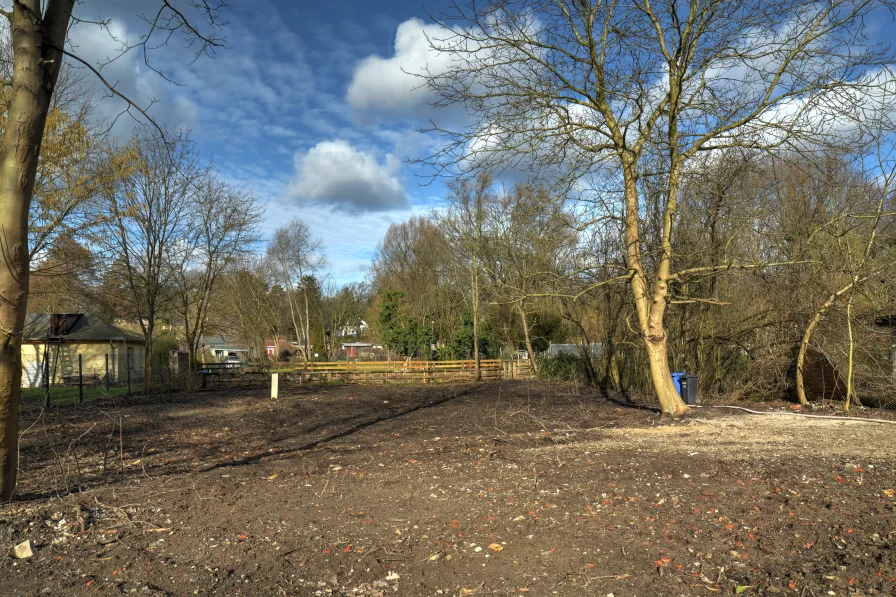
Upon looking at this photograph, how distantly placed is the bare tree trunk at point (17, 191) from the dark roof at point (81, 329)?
29.0 metres

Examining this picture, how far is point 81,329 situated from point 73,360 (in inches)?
66.6

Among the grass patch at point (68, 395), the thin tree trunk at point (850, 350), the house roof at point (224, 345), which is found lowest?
the grass patch at point (68, 395)

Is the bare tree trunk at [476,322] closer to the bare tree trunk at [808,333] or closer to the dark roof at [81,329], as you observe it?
the bare tree trunk at [808,333]

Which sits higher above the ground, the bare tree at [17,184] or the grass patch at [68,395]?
the bare tree at [17,184]

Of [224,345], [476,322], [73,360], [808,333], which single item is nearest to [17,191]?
[808,333]

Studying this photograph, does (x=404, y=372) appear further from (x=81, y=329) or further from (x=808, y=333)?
(x=81, y=329)

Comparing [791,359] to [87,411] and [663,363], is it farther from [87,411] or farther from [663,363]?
[87,411]

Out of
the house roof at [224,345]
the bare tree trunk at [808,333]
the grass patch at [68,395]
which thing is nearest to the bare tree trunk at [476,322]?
the grass patch at [68,395]

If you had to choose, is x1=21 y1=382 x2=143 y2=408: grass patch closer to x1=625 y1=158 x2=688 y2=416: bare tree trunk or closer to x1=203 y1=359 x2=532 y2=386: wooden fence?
x1=203 y1=359 x2=532 y2=386: wooden fence

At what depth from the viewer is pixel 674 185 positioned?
941cm

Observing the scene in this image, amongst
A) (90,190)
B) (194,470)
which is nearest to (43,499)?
(194,470)

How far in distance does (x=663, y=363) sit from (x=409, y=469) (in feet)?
16.7

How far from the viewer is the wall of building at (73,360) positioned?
30578mm

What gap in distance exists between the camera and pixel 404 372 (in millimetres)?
27219
